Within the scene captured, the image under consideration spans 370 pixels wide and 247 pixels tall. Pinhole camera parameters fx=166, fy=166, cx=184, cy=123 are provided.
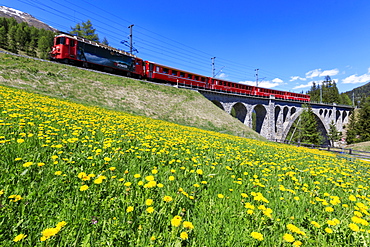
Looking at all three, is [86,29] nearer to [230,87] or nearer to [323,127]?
[230,87]

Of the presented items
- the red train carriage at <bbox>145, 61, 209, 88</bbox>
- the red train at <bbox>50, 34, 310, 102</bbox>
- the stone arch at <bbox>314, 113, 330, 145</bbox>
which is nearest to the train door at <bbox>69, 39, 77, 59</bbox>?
the red train at <bbox>50, 34, 310, 102</bbox>

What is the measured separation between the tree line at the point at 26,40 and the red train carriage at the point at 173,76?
50.8 m

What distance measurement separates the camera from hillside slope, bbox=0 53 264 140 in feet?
44.6

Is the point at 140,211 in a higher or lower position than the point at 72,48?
lower

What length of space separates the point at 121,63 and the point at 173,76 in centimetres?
827

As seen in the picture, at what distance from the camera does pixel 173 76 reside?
1069 inches

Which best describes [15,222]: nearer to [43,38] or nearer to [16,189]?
[16,189]

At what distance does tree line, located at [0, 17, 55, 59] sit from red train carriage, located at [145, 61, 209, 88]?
50807mm

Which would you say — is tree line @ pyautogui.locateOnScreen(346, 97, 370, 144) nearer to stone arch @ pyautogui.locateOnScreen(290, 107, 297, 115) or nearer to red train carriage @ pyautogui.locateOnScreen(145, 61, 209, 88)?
stone arch @ pyautogui.locateOnScreen(290, 107, 297, 115)

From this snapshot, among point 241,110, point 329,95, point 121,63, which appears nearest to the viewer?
Answer: point 121,63

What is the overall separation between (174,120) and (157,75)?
10518 millimetres

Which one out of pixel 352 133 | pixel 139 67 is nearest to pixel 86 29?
pixel 139 67

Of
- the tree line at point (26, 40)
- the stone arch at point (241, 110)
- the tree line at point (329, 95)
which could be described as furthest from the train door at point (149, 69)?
the tree line at point (329, 95)

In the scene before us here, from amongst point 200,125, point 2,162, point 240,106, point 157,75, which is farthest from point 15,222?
point 240,106
